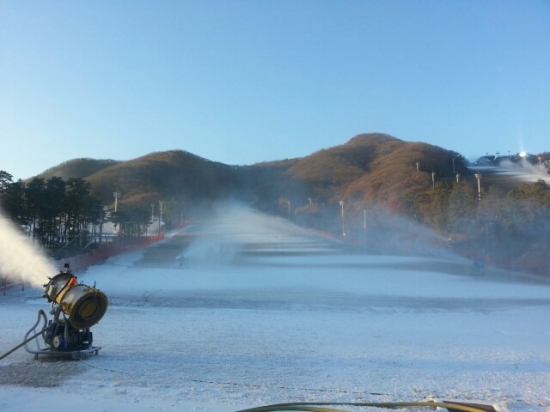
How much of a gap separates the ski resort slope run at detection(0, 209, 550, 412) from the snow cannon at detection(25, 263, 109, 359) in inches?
9.1

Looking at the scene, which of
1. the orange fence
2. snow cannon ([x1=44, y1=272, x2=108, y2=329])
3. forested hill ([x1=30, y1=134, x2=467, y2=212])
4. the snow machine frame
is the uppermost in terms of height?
forested hill ([x1=30, y1=134, x2=467, y2=212])

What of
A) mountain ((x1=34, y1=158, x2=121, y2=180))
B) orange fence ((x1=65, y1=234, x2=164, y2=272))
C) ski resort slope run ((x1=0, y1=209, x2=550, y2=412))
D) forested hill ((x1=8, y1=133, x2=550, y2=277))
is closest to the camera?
ski resort slope run ((x1=0, y1=209, x2=550, y2=412))

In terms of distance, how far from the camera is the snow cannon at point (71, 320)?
8.66m

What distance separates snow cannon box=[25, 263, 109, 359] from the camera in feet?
28.4

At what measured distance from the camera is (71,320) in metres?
8.66

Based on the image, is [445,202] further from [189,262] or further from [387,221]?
[189,262]

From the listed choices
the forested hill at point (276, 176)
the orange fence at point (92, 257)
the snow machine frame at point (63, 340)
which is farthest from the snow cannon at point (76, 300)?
the forested hill at point (276, 176)

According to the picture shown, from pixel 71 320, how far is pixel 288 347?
12.8 ft

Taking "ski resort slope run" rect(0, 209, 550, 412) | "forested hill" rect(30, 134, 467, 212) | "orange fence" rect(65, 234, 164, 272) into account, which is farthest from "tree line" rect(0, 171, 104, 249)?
"forested hill" rect(30, 134, 467, 212)

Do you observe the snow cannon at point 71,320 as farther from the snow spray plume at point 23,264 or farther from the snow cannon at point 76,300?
the snow spray plume at point 23,264

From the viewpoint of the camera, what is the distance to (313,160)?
198000 mm

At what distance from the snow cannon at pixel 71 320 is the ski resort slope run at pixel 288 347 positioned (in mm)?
232

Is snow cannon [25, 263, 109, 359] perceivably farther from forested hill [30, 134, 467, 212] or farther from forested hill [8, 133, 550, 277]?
forested hill [30, 134, 467, 212]

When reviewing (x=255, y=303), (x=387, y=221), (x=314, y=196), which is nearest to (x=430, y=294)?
(x=255, y=303)
